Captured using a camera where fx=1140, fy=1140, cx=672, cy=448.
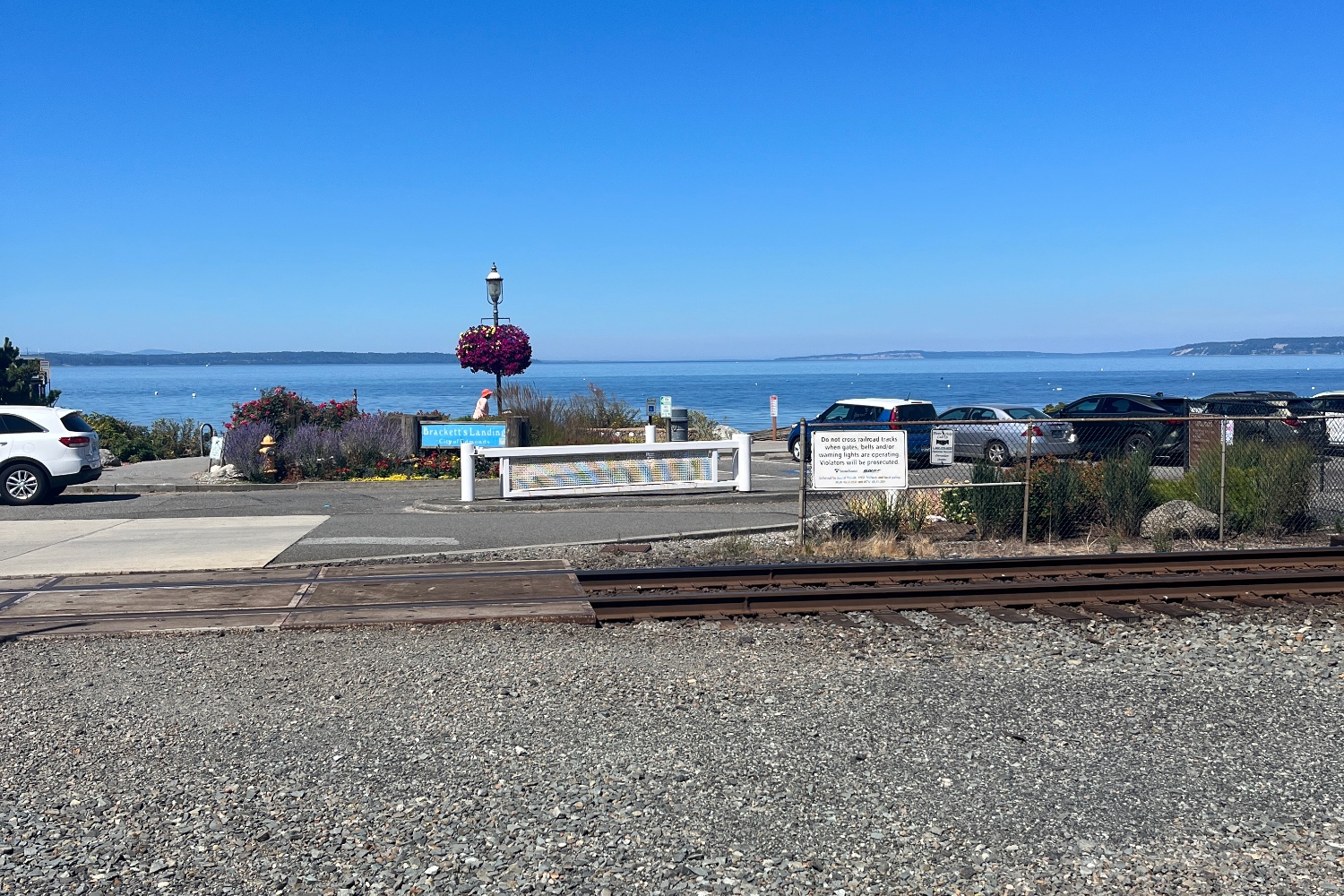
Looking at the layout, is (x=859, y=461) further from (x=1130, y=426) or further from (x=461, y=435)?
(x=1130, y=426)

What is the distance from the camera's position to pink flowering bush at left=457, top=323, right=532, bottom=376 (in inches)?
1067

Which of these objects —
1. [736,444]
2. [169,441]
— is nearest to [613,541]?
[736,444]

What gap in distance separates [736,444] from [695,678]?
1146 centimetres

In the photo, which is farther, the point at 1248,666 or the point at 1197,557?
the point at 1197,557

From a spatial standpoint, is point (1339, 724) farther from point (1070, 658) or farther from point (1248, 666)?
point (1070, 658)

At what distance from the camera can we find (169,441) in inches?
1147

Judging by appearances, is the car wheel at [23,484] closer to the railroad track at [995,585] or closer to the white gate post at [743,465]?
the white gate post at [743,465]

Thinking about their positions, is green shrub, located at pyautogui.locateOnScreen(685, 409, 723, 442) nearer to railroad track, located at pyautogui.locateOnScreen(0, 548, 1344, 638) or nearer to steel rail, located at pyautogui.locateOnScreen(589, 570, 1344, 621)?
railroad track, located at pyautogui.locateOnScreen(0, 548, 1344, 638)

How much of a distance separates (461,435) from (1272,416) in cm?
1392

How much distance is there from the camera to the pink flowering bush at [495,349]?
27109 millimetres

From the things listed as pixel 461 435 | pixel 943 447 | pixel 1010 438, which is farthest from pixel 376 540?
pixel 1010 438

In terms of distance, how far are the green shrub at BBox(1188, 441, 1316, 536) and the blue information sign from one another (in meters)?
11.6

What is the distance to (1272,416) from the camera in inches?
728

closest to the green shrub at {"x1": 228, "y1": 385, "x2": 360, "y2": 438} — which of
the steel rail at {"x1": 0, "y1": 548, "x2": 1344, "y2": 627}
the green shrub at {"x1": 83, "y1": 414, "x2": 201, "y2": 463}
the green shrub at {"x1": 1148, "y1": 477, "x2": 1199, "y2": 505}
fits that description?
the green shrub at {"x1": 83, "y1": 414, "x2": 201, "y2": 463}
